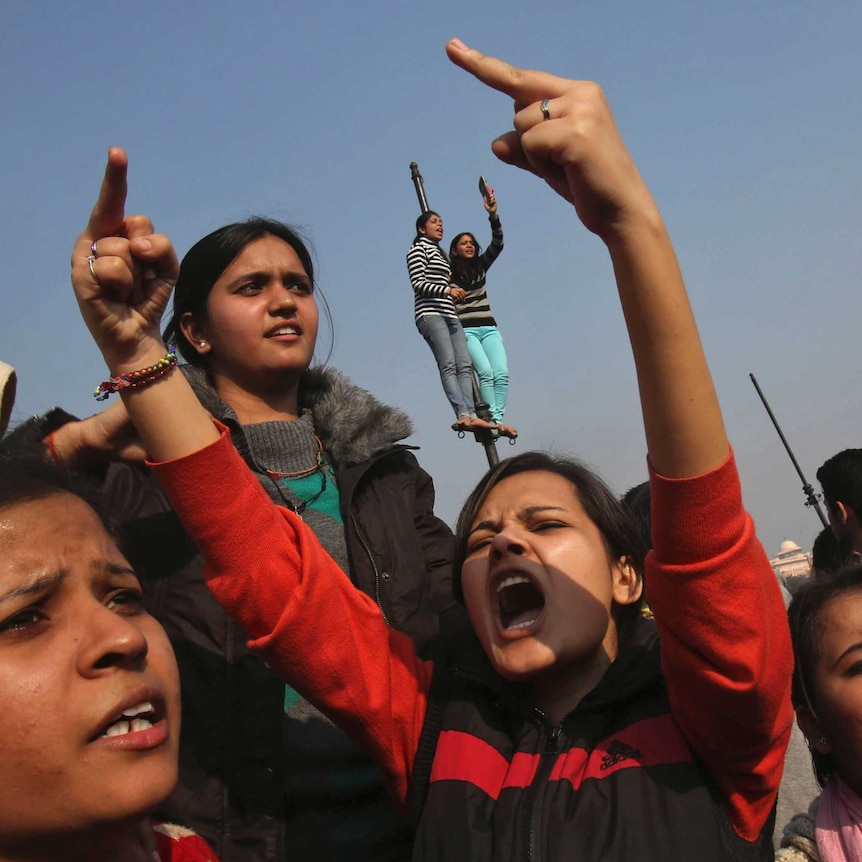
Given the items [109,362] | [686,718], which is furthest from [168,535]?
[686,718]

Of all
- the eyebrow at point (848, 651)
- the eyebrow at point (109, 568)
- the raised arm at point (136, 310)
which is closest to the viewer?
the eyebrow at point (109, 568)

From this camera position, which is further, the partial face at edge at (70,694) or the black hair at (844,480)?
the black hair at (844,480)

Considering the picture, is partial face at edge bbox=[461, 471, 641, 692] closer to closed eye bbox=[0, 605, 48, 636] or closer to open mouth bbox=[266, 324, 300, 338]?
open mouth bbox=[266, 324, 300, 338]

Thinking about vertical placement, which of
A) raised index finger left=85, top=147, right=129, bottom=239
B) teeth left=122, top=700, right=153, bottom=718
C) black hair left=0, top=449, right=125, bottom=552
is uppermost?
raised index finger left=85, top=147, right=129, bottom=239

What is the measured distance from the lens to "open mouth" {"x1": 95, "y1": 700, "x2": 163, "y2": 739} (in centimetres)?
130

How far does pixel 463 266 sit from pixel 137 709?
21.0ft

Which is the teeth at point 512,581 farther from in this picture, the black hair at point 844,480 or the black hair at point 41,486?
the black hair at point 844,480

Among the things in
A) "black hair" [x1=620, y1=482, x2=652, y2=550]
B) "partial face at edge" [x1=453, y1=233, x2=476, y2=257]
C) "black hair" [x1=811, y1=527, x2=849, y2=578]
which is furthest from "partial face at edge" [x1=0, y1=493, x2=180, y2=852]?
"partial face at edge" [x1=453, y1=233, x2=476, y2=257]

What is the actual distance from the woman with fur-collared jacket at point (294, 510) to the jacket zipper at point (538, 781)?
1.47ft

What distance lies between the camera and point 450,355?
6.71 meters

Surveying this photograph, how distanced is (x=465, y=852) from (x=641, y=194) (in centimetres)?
120

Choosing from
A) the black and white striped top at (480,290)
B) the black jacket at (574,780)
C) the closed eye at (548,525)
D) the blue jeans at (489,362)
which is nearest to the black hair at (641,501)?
the closed eye at (548,525)

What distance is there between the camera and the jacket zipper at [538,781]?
153cm

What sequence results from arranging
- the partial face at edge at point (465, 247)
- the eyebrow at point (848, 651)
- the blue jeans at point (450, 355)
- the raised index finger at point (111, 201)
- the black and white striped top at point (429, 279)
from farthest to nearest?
1. the partial face at edge at point (465, 247)
2. the black and white striped top at point (429, 279)
3. the blue jeans at point (450, 355)
4. the eyebrow at point (848, 651)
5. the raised index finger at point (111, 201)
